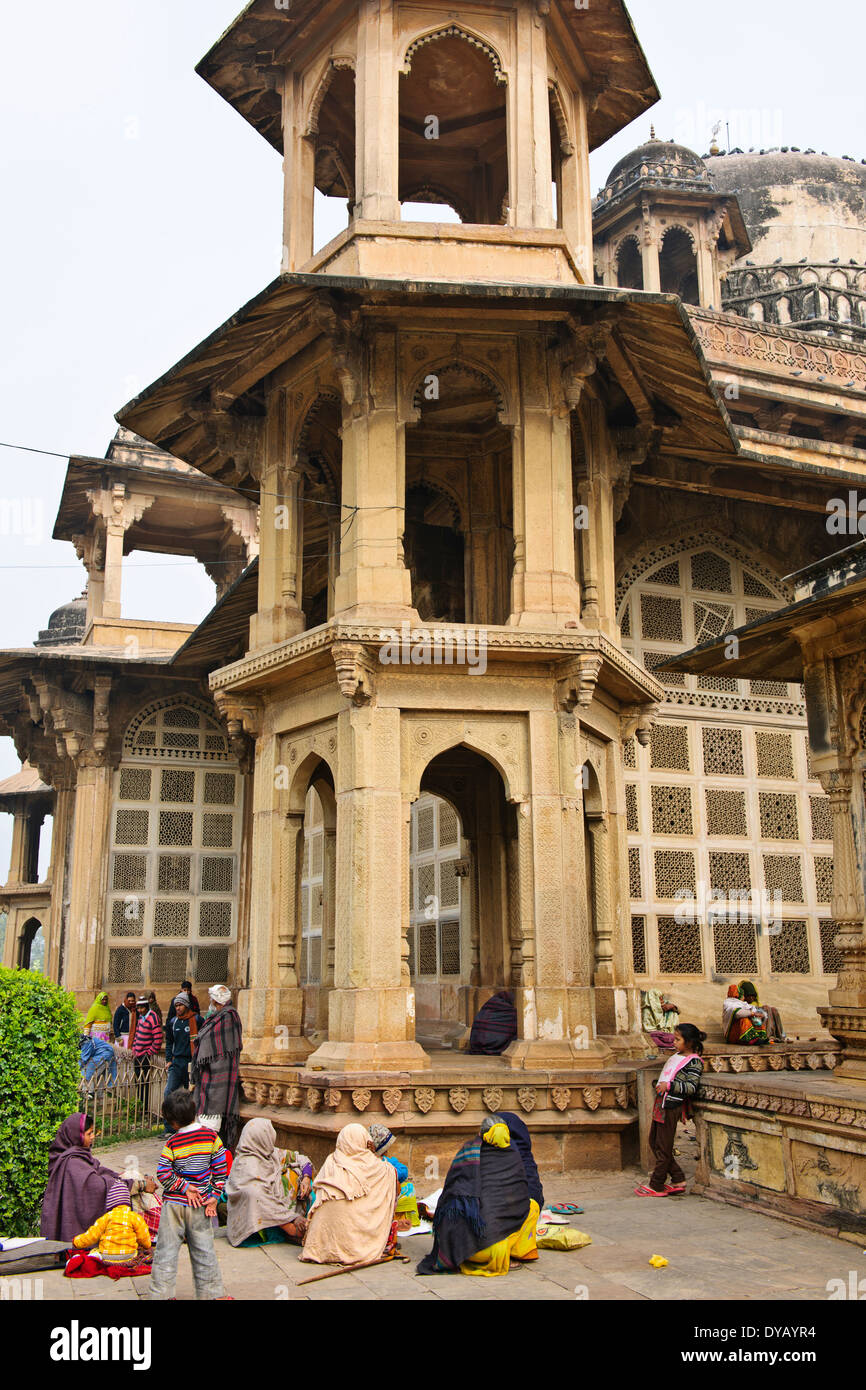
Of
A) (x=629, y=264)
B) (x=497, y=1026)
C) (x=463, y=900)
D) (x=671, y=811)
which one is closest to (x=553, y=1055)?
(x=497, y=1026)

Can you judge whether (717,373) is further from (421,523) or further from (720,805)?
(720,805)

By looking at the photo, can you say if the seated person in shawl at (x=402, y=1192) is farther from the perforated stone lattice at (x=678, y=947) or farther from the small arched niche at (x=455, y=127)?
the small arched niche at (x=455, y=127)

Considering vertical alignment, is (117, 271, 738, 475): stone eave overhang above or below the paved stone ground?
above

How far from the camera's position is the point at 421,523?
583 inches

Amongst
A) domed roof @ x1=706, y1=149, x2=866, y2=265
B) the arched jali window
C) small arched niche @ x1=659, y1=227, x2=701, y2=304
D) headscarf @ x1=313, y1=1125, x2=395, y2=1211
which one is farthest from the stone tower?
domed roof @ x1=706, y1=149, x2=866, y2=265

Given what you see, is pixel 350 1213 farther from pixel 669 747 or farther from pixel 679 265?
pixel 679 265

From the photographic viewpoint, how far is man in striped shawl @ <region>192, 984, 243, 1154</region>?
10.7 m

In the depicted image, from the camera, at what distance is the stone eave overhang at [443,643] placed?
10312 mm

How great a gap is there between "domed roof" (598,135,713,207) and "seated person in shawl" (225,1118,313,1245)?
1773 centimetres

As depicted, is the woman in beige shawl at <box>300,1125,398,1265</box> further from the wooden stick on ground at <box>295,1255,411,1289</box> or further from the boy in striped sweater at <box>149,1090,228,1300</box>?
the boy in striped sweater at <box>149,1090,228,1300</box>

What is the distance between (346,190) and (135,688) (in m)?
8.62
